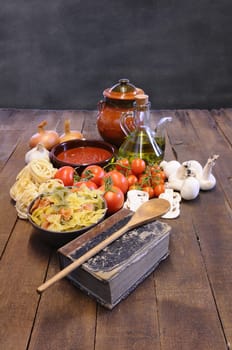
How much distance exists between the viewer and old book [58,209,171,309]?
23.7 inches

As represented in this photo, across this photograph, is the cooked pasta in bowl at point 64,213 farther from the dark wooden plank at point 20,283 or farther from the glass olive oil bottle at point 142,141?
the glass olive oil bottle at point 142,141

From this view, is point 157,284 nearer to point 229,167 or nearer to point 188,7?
point 229,167

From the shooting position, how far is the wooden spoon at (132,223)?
590 millimetres

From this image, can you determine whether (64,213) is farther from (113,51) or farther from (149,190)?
(113,51)

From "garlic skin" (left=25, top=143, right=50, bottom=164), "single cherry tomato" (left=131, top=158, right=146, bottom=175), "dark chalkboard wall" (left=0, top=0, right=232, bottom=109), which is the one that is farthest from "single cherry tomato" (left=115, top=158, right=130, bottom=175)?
"dark chalkboard wall" (left=0, top=0, right=232, bottom=109)

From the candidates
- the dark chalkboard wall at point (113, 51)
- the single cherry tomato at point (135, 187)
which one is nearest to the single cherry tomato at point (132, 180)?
the single cherry tomato at point (135, 187)

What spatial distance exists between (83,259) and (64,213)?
0.49 ft

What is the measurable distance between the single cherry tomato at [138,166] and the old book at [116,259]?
260 millimetres

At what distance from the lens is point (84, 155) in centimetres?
111

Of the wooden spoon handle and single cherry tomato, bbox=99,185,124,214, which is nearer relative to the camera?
the wooden spoon handle

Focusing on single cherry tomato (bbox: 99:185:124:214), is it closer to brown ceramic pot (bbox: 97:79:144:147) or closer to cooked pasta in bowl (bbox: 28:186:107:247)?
cooked pasta in bowl (bbox: 28:186:107:247)

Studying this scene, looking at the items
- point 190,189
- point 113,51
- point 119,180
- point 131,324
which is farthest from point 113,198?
point 113,51

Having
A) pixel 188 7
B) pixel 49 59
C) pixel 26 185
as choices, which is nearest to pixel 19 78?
pixel 49 59

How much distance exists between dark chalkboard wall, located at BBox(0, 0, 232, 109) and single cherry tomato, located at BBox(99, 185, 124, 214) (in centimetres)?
143
